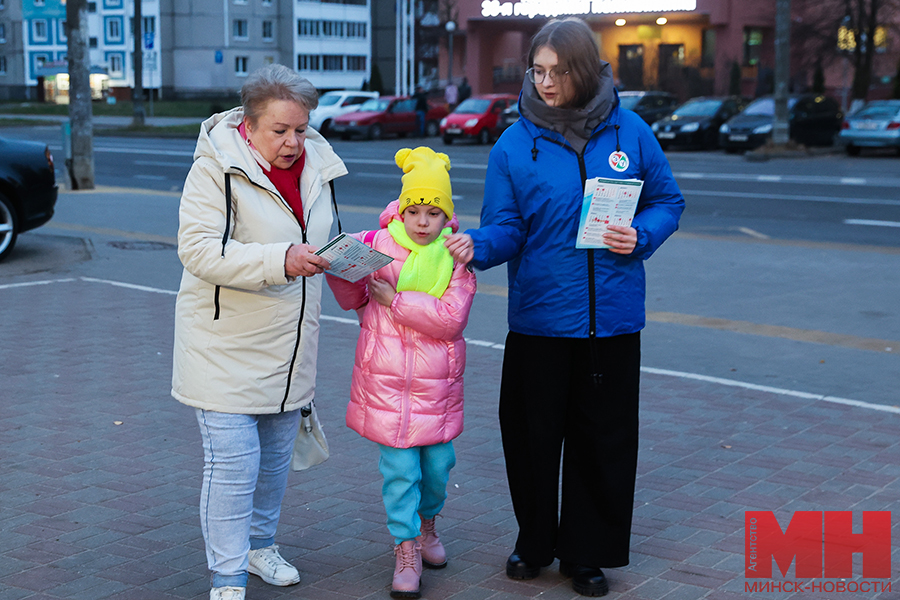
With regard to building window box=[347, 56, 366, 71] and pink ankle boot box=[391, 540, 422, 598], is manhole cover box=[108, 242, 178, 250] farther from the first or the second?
building window box=[347, 56, 366, 71]

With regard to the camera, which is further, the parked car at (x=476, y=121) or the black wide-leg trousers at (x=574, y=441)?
the parked car at (x=476, y=121)

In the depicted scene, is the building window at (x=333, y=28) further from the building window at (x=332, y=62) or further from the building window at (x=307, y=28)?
the building window at (x=332, y=62)

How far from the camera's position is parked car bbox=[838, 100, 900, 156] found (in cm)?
2695

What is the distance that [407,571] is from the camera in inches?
144

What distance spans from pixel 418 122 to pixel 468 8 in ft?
41.0

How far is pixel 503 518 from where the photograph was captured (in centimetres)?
443

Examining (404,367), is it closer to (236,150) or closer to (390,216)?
(390,216)

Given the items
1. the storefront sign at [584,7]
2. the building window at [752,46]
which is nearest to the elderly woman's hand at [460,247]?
the storefront sign at [584,7]

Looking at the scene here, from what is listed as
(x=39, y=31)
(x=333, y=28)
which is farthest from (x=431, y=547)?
(x=39, y=31)

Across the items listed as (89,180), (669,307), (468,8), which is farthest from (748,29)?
(669,307)

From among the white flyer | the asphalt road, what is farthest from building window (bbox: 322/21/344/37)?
the white flyer

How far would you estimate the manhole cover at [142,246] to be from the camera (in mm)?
11596

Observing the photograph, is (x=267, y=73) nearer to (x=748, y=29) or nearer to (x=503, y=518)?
(x=503, y=518)

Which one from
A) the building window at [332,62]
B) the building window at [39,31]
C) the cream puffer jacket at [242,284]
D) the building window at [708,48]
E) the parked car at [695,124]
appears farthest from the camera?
the building window at [332,62]
